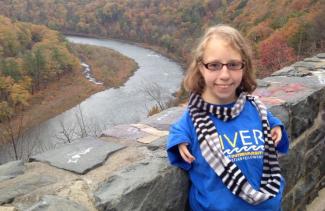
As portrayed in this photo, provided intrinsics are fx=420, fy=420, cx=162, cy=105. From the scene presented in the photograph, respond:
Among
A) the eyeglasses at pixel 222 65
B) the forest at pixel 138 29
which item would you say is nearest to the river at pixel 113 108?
the forest at pixel 138 29

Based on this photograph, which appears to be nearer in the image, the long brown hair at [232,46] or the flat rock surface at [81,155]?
the long brown hair at [232,46]

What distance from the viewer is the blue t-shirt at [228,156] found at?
1.80m

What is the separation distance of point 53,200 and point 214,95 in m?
0.84

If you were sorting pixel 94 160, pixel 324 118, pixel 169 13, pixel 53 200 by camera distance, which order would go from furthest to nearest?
pixel 169 13, pixel 324 118, pixel 94 160, pixel 53 200

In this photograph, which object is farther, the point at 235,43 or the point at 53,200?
the point at 235,43

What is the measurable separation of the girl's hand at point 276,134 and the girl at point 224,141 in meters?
0.02

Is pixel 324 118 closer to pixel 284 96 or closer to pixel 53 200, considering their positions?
pixel 284 96

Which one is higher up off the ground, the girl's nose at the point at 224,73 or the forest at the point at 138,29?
the girl's nose at the point at 224,73

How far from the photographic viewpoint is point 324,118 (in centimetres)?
314

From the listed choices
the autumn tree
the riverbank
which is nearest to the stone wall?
the autumn tree

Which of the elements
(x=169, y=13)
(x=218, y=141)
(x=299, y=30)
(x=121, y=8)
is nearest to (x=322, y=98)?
(x=218, y=141)

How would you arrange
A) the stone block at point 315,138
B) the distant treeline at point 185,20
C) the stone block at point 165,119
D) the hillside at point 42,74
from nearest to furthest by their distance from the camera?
the stone block at point 165,119, the stone block at point 315,138, the distant treeline at point 185,20, the hillside at point 42,74

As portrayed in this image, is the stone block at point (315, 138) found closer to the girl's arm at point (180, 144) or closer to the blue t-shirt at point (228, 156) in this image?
the blue t-shirt at point (228, 156)

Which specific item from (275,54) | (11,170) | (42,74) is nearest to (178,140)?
(11,170)
